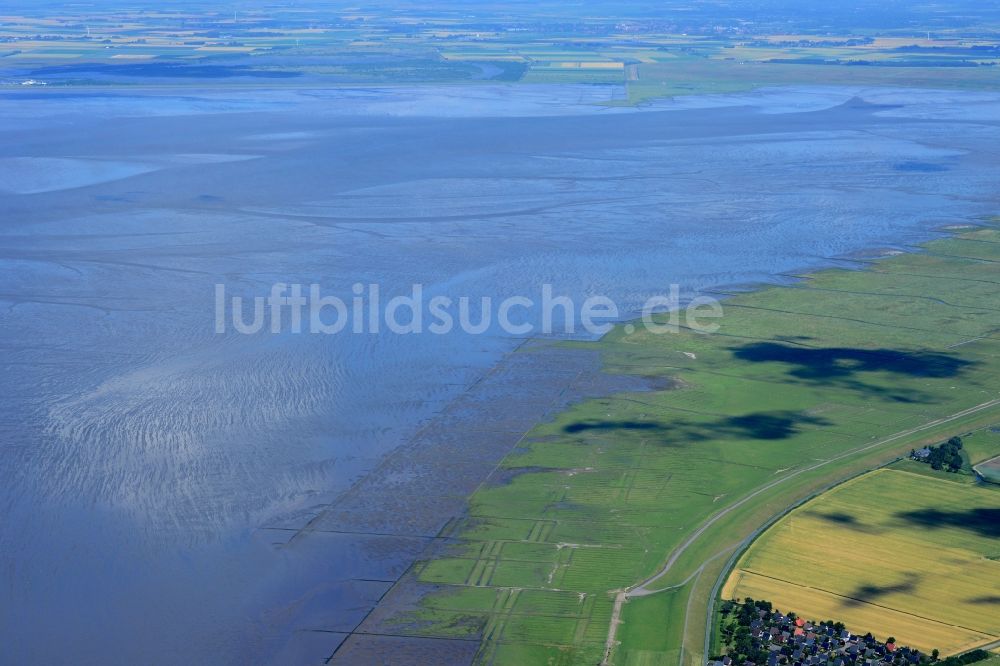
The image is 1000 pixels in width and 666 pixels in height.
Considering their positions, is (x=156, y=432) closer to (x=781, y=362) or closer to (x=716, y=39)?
(x=781, y=362)

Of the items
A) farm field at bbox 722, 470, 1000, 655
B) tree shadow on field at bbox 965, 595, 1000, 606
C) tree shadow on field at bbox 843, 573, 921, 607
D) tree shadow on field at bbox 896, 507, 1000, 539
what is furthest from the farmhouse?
tree shadow on field at bbox 896, 507, 1000, 539

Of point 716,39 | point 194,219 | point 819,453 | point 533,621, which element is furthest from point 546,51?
point 533,621

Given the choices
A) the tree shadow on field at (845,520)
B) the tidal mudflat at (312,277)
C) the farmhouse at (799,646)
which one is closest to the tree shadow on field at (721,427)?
the tidal mudflat at (312,277)

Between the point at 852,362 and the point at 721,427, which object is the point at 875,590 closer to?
the point at 721,427

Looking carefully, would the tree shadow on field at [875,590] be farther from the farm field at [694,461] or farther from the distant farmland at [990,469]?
the distant farmland at [990,469]

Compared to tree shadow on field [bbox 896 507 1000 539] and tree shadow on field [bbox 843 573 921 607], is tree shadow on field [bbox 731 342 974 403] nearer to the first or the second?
tree shadow on field [bbox 896 507 1000 539]

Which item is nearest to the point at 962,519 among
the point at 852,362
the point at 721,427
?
the point at 721,427
